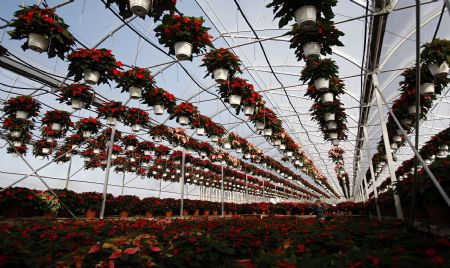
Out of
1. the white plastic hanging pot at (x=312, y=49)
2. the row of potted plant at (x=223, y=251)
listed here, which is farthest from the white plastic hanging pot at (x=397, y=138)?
the row of potted plant at (x=223, y=251)

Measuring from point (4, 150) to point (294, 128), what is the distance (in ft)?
69.3

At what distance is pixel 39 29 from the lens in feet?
13.8

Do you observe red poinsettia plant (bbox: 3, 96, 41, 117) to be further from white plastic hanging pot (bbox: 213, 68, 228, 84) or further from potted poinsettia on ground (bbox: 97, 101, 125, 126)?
white plastic hanging pot (bbox: 213, 68, 228, 84)

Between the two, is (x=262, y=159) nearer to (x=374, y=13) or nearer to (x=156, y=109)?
(x=156, y=109)

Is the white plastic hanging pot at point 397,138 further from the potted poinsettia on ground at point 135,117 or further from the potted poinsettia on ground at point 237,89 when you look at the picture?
the potted poinsettia on ground at point 135,117

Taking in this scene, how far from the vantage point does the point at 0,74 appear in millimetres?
11484

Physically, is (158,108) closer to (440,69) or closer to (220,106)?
(440,69)

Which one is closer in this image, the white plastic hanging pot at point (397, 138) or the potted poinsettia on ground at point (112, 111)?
the potted poinsettia on ground at point (112, 111)

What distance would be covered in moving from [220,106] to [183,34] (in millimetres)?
13085

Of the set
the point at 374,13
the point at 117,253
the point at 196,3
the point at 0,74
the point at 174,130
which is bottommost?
the point at 117,253

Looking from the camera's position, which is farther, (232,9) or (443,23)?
(232,9)

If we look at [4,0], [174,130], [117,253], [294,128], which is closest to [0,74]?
[4,0]

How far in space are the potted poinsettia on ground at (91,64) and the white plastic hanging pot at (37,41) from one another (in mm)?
771

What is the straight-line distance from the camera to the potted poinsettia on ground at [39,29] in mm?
4129
